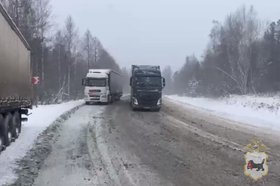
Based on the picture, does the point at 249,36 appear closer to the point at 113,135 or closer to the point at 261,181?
Result: the point at 113,135

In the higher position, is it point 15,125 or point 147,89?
point 147,89

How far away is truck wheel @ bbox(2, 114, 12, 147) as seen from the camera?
13.4 meters

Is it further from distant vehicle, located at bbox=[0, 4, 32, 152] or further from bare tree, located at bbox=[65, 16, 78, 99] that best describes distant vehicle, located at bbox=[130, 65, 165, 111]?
bare tree, located at bbox=[65, 16, 78, 99]

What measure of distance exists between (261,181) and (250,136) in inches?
319

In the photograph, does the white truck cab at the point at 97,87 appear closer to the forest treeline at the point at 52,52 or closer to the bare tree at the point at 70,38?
the forest treeline at the point at 52,52

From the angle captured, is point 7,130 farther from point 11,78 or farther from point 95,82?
point 95,82

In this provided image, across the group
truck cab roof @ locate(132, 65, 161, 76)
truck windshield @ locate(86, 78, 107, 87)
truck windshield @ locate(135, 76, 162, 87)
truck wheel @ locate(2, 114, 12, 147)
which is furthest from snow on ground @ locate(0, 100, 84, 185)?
truck windshield @ locate(86, 78, 107, 87)

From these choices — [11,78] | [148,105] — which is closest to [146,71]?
[148,105]

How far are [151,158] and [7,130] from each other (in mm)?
4772

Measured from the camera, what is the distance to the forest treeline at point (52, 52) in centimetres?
4409

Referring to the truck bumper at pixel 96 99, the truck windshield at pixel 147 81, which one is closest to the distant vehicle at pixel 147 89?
the truck windshield at pixel 147 81

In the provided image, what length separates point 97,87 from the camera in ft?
137

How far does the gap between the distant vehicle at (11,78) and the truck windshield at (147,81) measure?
15571mm

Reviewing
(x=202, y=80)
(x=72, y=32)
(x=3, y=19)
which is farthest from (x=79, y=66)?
(x=3, y=19)
